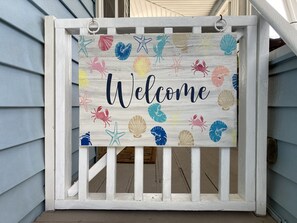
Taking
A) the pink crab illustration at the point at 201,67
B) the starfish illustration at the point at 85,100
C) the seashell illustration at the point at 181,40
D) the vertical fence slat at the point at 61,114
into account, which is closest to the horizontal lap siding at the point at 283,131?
the pink crab illustration at the point at 201,67

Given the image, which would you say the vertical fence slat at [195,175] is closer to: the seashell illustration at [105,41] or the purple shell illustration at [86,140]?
the purple shell illustration at [86,140]

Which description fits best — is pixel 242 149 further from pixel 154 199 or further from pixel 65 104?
pixel 65 104

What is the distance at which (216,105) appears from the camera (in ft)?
4.44

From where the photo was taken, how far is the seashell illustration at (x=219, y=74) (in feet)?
4.43

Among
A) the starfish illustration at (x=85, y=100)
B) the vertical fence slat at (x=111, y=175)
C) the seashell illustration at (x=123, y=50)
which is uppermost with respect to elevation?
the seashell illustration at (x=123, y=50)

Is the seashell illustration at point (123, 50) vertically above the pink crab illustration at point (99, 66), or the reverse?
the seashell illustration at point (123, 50)

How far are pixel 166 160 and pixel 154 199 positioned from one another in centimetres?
22

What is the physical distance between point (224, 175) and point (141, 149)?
17.9 inches

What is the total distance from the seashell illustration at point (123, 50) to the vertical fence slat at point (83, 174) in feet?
1.72

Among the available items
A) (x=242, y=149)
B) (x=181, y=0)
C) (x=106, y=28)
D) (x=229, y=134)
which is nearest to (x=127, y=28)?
(x=106, y=28)

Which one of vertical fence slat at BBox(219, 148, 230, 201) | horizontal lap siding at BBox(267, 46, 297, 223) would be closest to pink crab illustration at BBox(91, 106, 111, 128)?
vertical fence slat at BBox(219, 148, 230, 201)

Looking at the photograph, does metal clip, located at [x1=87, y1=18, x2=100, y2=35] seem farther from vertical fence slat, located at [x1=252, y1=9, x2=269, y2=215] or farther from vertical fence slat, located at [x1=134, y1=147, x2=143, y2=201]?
vertical fence slat, located at [x1=252, y1=9, x2=269, y2=215]

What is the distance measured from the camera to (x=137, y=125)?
1358 mm

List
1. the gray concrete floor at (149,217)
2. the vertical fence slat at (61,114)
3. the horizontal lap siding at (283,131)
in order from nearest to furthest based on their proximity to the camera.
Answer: the horizontal lap siding at (283,131) → the gray concrete floor at (149,217) → the vertical fence slat at (61,114)
